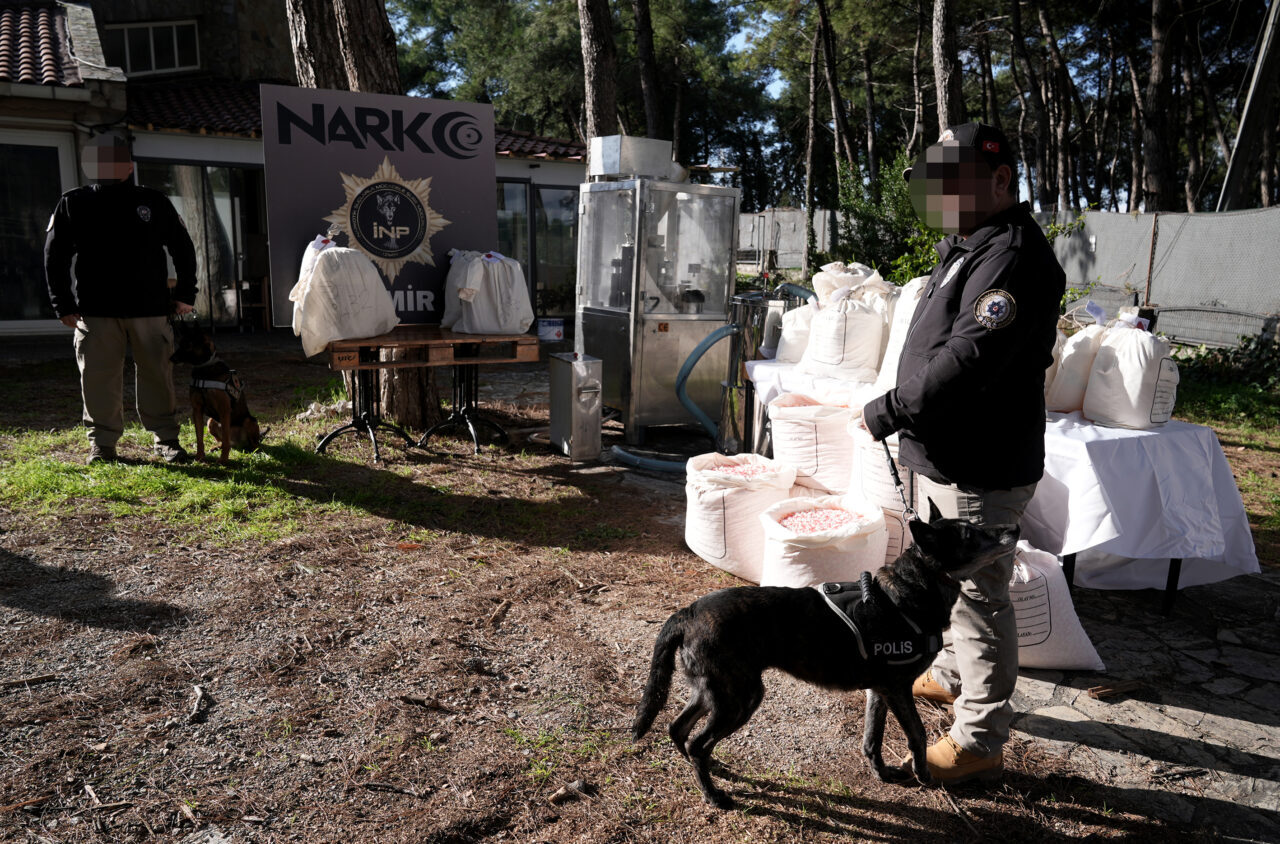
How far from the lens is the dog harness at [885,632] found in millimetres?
2686

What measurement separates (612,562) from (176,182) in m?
12.2

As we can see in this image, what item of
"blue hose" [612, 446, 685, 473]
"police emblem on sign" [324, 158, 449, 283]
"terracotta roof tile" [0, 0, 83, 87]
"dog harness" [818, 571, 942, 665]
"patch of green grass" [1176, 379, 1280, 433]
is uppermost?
"terracotta roof tile" [0, 0, 83, 87]

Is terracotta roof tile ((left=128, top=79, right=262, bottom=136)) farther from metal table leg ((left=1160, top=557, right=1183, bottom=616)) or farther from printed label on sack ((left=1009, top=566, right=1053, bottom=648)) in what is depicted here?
metal table leg ((left=1160, top=557, right=1183, bottom=616))

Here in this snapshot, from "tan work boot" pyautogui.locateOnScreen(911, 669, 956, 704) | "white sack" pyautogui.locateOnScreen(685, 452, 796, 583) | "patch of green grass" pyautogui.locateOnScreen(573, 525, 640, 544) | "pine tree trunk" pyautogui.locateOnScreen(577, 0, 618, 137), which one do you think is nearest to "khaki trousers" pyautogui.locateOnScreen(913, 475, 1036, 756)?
"tan work boot" pyautogui.locateOnScreen(911, 669, 956, 704)

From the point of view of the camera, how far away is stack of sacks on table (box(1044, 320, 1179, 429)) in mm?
4121

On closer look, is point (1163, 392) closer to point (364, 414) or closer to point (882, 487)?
point (882, 487)

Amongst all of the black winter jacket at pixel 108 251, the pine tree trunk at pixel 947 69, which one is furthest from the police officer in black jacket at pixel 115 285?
the pine tree trunk at pixel 947 69

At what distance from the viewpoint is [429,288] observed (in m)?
7.17

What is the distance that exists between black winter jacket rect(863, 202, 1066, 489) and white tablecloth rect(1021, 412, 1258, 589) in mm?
1396

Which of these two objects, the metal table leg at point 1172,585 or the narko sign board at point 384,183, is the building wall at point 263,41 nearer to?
the narko sign board at point 384,183

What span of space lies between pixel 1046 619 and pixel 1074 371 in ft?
4.71

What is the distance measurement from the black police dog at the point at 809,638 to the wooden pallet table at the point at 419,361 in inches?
169

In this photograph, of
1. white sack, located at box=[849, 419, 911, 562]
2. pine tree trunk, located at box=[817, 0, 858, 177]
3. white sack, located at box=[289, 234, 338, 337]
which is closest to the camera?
white sack, located at box=[849, 419, 911, 562]

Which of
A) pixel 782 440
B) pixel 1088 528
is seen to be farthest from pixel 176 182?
pixel 1088 528
